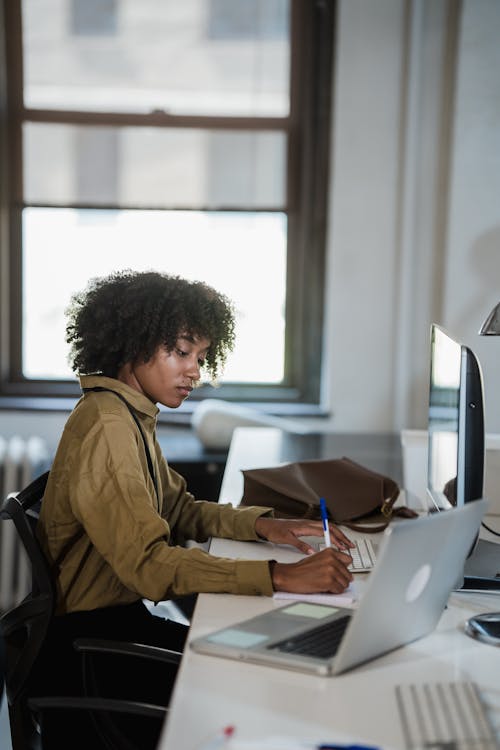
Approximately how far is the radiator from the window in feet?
1.24

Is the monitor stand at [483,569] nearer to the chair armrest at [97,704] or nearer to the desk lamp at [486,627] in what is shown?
the desk lamp at [486,627]

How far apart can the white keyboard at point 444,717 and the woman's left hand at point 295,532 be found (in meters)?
0.62

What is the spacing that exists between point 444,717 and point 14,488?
2617 mm

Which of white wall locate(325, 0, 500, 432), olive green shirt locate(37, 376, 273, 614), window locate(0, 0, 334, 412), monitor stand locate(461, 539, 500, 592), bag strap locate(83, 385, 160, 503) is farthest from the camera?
window locate(0, 0, 334, 412)

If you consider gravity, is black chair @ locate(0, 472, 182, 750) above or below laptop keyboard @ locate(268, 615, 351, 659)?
below

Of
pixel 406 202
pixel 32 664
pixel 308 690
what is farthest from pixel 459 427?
pixel 406 202

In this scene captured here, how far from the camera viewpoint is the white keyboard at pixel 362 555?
162 centimetres

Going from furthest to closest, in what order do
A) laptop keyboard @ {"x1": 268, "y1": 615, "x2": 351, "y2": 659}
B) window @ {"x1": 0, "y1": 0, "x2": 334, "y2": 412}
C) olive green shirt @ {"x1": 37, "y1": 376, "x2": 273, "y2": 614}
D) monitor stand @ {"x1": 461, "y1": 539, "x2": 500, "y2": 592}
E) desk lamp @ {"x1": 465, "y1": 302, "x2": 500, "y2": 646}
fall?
window @ {"x1": 0, "y1": 0, "x2": 334, "y2": 412} < monitor stand @ {"x1": 461, "y1": 539, "x2": 500, "y2": 592} < olive green shirt @ {"x1": 37, "y1": 376, "x2": 273, "y2": 614} < desk lamp @ {"x1": 465, "y1": 302, "x2": 500, "y2": 646} < laptop keyboard @ {"x1": 268, "y1": 615, "x2": 351, "y2": 659}

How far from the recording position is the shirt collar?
170cm

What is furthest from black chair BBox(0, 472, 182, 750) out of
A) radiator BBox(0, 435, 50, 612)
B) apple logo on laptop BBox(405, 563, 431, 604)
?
radiator BBox(0, 435, 50, 612)

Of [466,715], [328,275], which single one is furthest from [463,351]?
[328,275]

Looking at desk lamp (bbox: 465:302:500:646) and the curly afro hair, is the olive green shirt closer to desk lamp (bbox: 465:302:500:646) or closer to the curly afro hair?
the curly afro hair

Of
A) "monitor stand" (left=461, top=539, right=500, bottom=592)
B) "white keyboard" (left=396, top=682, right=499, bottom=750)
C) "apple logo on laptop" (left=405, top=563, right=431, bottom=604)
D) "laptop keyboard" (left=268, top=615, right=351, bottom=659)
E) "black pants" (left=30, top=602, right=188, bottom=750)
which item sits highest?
"apple logo on laptop" (left=405, top=563, right=431, bottom=604)

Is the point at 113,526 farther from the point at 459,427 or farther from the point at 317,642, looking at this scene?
the point at 459,427
